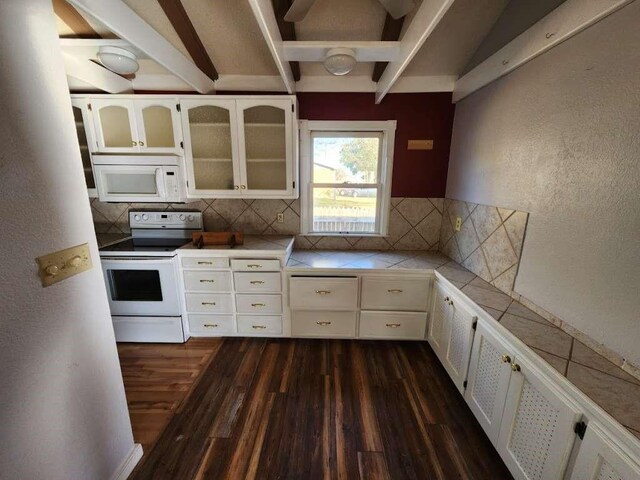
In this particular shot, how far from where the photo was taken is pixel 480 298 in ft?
5.55

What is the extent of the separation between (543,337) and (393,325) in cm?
118

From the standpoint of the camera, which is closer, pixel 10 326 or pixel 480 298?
pixel 10 326

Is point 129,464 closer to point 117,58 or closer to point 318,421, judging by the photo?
point 318,421

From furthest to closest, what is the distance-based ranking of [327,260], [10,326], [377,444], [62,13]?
1. [327,260]
2. [62,13]
3. [377,444]
4. [10,326]

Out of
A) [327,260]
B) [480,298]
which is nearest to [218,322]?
[327,260]

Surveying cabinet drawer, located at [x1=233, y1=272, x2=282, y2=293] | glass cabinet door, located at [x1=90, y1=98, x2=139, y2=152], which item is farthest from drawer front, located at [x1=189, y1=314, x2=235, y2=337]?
glass cabinet door, located at [x1=90, y1=98, x2=139, y2=152]

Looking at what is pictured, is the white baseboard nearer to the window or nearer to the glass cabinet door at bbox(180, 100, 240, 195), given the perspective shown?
the glass cabinet door at bbox(180, 100, 240, 195)

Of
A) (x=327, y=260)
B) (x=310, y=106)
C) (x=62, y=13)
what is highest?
(x=62, y=13)

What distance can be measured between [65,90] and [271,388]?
1.99 m

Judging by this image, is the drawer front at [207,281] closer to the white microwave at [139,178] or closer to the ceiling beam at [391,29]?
the white microwave at [139,178]

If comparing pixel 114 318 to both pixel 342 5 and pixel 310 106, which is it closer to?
pixel 310 106

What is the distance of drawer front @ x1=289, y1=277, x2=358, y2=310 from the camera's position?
2.27m

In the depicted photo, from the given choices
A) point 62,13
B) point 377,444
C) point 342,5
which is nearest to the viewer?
point 377,444

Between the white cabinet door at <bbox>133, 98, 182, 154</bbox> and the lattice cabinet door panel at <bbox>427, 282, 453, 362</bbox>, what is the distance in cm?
255
